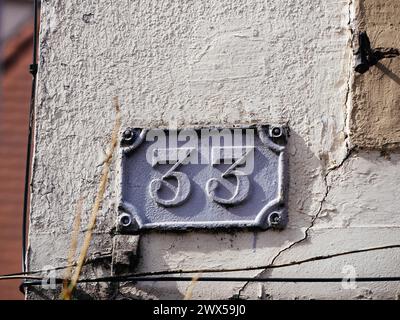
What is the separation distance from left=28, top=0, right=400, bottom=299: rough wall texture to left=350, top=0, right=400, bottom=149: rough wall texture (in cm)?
8

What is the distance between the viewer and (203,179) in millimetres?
5812

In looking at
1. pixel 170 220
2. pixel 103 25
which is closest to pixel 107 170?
pixel 170 220

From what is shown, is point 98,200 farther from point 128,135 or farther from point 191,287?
point 191,287

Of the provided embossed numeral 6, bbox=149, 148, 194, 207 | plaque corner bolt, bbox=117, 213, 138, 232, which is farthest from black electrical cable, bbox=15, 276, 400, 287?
embossed numeral 6, bbox=149, 148, 194, 207

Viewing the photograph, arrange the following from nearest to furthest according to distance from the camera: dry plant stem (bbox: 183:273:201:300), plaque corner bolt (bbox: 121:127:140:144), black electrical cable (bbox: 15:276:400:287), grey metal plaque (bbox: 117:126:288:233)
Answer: black electrical cable (bbox: 15:276:400:287), dry plant stem (bbox: 183:273:201:300), grey metal plaque (bbox: 117:126:288:233), plaque corner bolt (bbox: 121:127:140:144)

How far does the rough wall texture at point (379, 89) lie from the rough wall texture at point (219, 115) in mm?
78

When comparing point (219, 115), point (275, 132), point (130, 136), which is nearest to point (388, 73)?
point (275, 132)

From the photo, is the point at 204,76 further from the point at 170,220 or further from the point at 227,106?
the point at 170,220

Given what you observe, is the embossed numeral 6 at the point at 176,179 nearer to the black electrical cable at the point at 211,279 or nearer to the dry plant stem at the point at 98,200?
the dry plant stem at the point at 98,200

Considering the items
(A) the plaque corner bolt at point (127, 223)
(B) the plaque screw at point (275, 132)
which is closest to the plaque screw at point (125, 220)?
(A) the plaque corner bolt at point (127, 223)

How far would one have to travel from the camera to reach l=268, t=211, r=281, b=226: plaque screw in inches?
224

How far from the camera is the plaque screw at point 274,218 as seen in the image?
568 centimetres

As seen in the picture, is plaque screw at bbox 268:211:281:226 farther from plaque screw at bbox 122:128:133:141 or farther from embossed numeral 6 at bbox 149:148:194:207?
plaque screw at bbox 122:128:133:141
